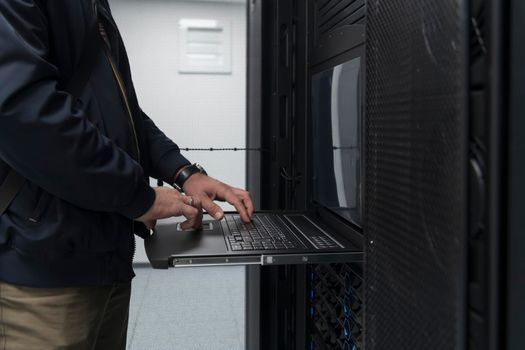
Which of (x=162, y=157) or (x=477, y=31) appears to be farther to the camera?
(x=162, y=157)

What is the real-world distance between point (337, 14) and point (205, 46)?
8.55 feet

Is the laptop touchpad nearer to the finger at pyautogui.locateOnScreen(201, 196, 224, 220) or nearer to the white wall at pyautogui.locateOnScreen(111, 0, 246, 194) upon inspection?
the finger at pyautogui.locateOnScreen(201, 196, 224, 220)

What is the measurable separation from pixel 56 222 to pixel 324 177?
0.60m

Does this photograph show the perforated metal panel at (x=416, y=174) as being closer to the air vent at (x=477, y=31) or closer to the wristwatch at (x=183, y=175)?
the air vent at (x=477, y=31)

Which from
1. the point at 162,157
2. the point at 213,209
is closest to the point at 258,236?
the point at 213,209

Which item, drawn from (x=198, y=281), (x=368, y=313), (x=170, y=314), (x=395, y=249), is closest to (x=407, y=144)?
(x=395, y=249)

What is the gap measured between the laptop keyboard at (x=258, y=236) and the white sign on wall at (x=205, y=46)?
2.51 m

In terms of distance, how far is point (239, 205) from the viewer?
3.60 ft

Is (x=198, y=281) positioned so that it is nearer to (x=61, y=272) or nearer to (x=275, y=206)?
(x=275, y=206)

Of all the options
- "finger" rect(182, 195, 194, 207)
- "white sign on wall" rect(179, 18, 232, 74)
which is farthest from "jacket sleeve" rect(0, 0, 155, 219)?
"white sign on wall" rect(179, 18, 232, 74)

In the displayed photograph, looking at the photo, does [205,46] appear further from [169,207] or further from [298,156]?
[169,207]

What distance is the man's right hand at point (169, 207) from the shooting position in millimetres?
869

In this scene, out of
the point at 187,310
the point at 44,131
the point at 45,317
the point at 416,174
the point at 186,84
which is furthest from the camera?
the point at 186,84

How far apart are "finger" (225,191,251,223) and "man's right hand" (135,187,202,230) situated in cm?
15
